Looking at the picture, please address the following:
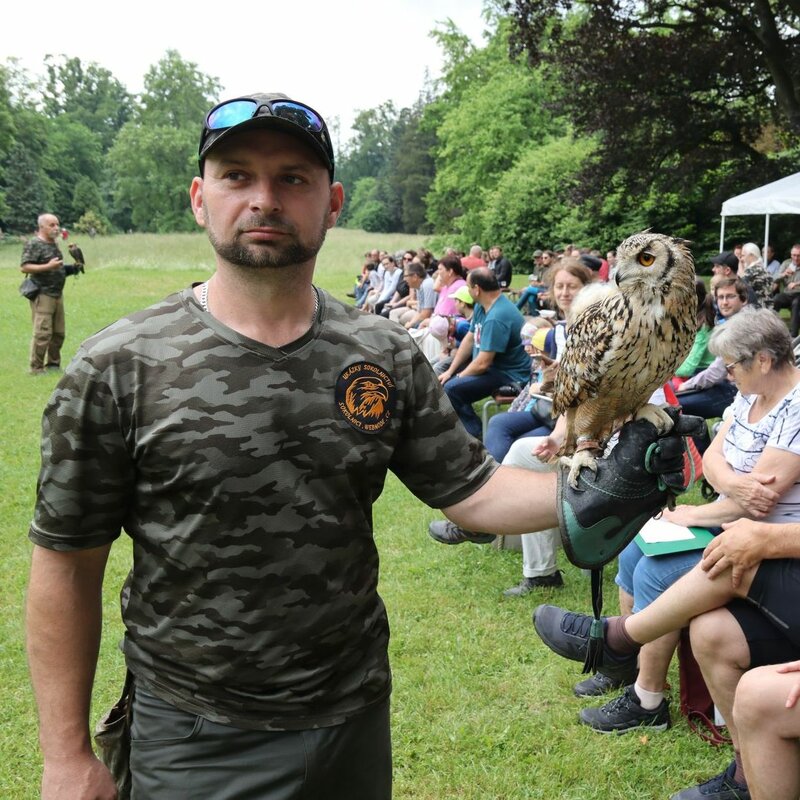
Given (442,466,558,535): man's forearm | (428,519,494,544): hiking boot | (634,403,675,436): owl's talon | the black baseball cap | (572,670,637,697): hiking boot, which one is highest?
the black baseball cap

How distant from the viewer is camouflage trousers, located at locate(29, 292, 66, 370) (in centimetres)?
1040

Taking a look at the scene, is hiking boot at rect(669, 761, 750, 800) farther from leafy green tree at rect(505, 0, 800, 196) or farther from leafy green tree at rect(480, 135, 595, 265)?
leafy green tree at rect(480, 135, 595, 265)

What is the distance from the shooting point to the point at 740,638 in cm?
261

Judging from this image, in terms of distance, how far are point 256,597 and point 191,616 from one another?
129 millimetres

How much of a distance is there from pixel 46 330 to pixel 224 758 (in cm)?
1042

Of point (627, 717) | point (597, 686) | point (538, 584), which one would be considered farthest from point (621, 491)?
point (538, 584)

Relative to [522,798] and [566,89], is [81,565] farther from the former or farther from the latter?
[566,89]

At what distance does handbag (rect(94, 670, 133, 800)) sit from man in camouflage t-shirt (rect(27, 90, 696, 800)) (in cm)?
9

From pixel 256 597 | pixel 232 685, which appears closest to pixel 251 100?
pixel 256 597

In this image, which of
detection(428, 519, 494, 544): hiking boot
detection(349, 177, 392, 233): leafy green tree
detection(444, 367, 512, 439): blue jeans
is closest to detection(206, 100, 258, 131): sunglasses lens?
detection(428, 519, 494, 544): hiking boot

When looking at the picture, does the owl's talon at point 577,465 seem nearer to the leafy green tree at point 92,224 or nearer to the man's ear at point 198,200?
the man's ear at point 198,200

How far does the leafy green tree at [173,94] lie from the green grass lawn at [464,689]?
68.4 m

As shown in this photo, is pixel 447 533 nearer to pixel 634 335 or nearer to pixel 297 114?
pixel 634 335

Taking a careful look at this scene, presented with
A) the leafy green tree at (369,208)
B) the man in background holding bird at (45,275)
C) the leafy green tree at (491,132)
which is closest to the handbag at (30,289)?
the man in background holding bird at (45,275)
